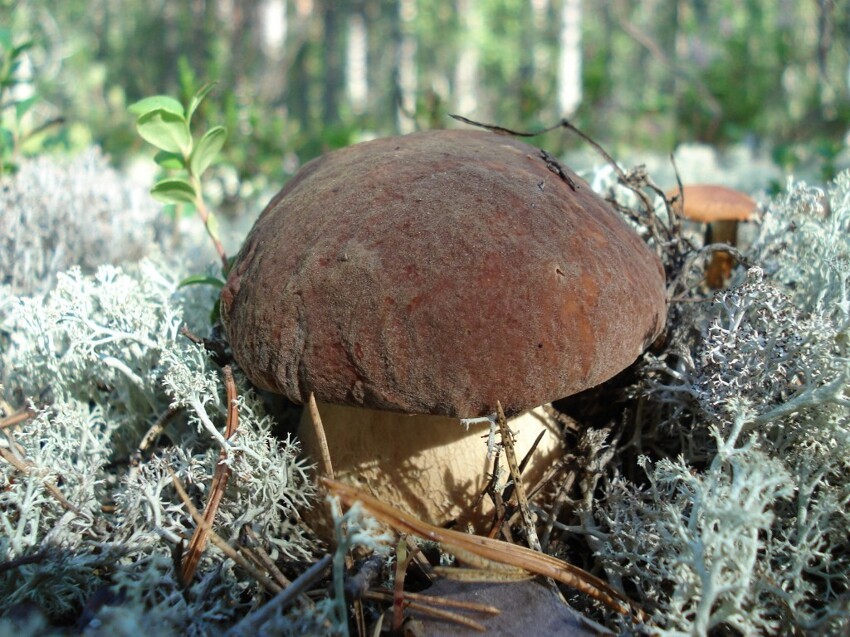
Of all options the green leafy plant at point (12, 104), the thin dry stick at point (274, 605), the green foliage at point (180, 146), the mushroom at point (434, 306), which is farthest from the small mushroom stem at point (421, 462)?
the green leafy plant at point (12, 104)

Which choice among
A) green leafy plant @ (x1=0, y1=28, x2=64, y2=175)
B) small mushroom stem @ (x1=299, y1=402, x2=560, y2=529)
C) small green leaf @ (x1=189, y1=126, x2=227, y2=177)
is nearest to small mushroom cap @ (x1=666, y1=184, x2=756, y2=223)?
small mushroom stem @ (x1=299, y1=402, x2=560, y2=529)

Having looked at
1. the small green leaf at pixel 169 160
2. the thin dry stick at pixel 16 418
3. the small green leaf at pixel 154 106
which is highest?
the small green leaf at pixel 154 106

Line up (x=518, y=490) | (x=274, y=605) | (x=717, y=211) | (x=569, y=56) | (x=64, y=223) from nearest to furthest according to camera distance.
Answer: (x=274, y=605) → (x=518, y=490) → (x=717, y=211) → (x=64, y=223) → (x=569, y=56)

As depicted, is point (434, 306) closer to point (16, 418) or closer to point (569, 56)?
point (16, 418)

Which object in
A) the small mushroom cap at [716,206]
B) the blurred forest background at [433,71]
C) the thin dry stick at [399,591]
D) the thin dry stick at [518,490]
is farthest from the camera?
the blurred forest background at [433,71]

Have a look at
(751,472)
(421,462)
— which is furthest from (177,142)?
(751,472)

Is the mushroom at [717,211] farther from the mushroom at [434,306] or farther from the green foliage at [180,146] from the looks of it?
the green foliage at [180,146]

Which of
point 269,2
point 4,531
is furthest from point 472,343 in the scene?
point 269,2
